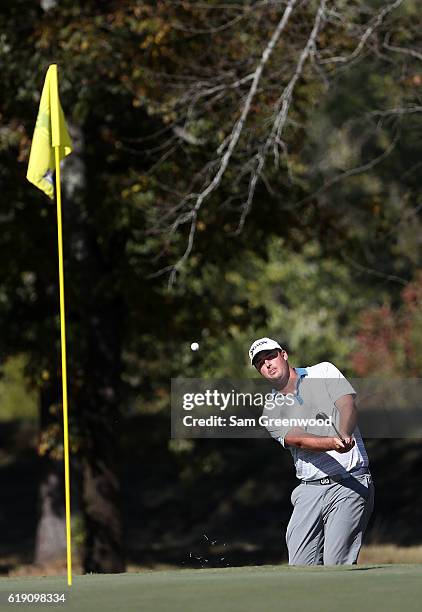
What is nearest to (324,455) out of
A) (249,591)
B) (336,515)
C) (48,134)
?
(336,515)

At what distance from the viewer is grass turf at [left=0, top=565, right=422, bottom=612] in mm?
7520

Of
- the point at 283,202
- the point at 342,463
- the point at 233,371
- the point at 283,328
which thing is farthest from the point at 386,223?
the point at 283,328

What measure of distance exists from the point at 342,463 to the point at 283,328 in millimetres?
37446

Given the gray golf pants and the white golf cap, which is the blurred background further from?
the gray golf pants

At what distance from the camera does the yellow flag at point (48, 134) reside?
11539 mm

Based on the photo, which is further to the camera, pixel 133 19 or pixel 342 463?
pixel 133 19

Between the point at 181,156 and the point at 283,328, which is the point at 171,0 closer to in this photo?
the point at 181,156

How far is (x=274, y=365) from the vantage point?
33.2ft

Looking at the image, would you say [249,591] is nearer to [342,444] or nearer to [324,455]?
[342,444]

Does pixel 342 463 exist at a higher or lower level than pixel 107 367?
lower

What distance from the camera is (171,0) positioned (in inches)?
779

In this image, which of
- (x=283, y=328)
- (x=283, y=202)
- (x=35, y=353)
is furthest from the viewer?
(x=283, y=328)

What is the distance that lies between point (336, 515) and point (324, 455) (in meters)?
0.38

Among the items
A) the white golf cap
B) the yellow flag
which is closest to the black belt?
the white golf cap
